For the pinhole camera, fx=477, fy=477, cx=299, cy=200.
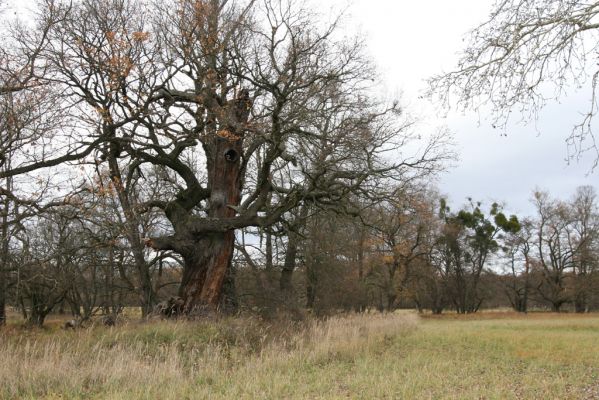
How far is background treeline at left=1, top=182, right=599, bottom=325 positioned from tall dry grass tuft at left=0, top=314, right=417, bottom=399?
2.17 metres

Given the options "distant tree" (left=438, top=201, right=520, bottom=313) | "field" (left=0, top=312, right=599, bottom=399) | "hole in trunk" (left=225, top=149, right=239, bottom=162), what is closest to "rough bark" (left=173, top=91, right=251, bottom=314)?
"hole in trunk" (left=225, top=149, right=239, bottom=162)

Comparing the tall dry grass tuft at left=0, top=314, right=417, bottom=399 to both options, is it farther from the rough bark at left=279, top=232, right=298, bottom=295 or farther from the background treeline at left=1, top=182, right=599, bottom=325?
the rough bark at left=279, top=232, right=298, bottom=295

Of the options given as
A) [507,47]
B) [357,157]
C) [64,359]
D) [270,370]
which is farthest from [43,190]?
A: [507,47]

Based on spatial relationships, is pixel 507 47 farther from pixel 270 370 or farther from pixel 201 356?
pixel 201 356

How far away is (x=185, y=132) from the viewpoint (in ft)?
41.6

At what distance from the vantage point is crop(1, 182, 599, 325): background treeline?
39.8 ft

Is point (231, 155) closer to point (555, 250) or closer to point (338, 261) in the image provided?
point (338, 261)

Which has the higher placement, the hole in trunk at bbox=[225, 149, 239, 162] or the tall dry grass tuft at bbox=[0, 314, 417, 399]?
the hole in trunk at bbox=[225, 149, 239, 162]

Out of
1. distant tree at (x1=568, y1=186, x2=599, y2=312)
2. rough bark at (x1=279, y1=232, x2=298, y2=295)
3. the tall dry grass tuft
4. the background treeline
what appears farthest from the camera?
distant tree at (x1=568, y1=186, x2=599, y2=312)

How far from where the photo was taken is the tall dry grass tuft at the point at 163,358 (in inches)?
257

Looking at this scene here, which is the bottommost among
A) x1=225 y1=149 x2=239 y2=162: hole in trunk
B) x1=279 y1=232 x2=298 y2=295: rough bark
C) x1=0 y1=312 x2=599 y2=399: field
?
x1=0 y1=312 x2=599 y2=399: field

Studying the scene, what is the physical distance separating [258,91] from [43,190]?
6.84 m

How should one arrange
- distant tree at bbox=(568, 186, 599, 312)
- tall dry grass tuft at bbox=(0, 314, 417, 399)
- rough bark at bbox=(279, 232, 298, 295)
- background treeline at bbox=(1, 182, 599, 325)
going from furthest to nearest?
distant tree at bbox=(568, 186, 599, 312) < rough bark at bbox=(279, 232, 298, 295) < background treeline at bbox=(1, 182, 599, 325) < tall dry grass tuft at bbox=(0, 314, 417, 399)

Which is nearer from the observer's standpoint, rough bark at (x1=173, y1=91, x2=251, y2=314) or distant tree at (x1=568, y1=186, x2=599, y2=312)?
rough bark at (x1=173, y1=91, x2=251, y2=314)
